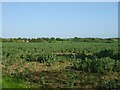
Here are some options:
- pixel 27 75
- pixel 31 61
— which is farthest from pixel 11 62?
pixel 27 75

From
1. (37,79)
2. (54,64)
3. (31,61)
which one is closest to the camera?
Answer: (37,79)

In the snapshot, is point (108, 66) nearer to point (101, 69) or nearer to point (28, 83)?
point (101, 69)

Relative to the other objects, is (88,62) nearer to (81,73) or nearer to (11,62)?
(81,73)

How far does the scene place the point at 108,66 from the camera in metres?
18.7

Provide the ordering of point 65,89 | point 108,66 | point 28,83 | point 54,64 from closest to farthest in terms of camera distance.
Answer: point 65,89 < point 28,83 < point 108,66 < point 54,64

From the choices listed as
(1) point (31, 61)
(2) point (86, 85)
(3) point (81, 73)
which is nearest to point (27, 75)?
(3) point (81, 73)

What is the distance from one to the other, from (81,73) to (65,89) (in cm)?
425

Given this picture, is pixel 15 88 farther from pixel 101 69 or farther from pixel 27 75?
pixel 101 69

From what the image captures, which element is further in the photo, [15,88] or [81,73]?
[81,73]

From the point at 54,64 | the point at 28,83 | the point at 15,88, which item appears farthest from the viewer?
the point at 54,64

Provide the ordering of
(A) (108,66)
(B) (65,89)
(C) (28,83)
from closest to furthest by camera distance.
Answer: (B) (65,89) → (C) (28,83) → (A) (108,66)

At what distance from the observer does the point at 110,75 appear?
57.2ft

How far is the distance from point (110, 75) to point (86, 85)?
10.4 feet

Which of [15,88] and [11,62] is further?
[11,62]
